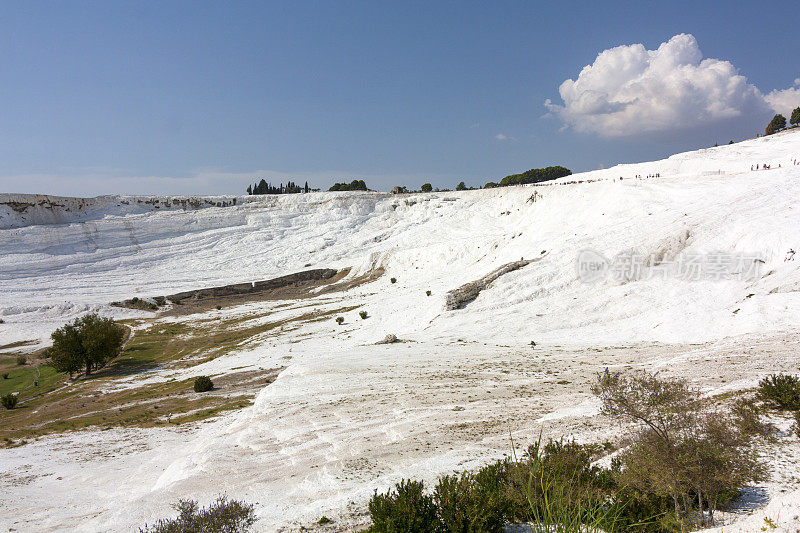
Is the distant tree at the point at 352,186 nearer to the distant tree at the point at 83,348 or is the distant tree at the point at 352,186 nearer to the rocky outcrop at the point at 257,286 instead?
the rocky outcrop at the point at 257,286

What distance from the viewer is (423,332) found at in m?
31.1

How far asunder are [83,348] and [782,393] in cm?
4828

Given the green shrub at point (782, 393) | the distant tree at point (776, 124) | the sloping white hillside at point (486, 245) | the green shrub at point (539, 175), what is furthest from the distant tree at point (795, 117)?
the green shrub at point (782, 393)

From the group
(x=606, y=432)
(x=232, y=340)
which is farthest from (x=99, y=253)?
(x=606, y=432)

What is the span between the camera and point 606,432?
37.5ft

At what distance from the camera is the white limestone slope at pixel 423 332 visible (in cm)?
1183

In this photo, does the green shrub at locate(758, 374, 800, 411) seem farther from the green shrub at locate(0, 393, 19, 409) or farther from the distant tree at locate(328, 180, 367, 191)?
the distant tree at locate(328, 180, 367, 191)

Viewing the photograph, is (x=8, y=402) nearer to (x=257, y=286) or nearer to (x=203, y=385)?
(x=203, y=385)

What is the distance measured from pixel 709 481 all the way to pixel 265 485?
9974mm

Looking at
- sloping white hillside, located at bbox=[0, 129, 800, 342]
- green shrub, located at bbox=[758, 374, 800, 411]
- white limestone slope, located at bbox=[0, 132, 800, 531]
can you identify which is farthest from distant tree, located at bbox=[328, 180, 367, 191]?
green shrub, located at bbox=[758, 374, 800, 411]

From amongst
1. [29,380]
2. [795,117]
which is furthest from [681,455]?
[795,117]

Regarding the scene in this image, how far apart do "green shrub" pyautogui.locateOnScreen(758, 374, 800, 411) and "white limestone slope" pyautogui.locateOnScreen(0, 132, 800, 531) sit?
4.71 m

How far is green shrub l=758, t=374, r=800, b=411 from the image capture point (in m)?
10.4

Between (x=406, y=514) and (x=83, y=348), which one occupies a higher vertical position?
(x=406, y=514)
